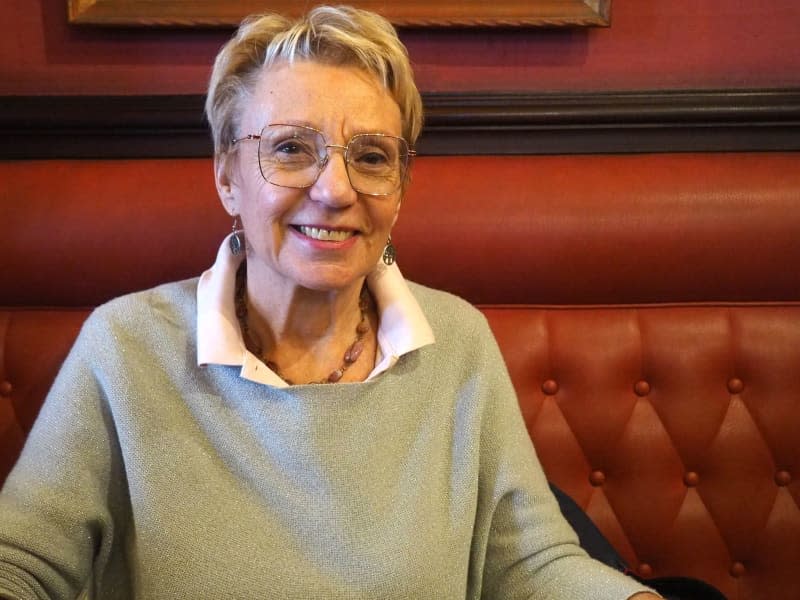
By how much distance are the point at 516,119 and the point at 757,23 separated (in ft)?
1.83

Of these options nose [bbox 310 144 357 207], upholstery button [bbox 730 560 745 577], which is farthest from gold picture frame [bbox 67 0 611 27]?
upholstery button [bbox 730 560 745 577]

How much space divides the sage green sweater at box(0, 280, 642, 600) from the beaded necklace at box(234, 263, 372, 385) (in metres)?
0.07

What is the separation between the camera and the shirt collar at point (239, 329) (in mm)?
1126

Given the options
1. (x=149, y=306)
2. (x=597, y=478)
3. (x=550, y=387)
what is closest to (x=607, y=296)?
(x=550, y=387)

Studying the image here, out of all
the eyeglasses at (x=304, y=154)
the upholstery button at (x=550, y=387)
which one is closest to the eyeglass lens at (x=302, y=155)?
the eyeglasses at (x=304, y=154)

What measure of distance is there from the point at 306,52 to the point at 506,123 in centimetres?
57

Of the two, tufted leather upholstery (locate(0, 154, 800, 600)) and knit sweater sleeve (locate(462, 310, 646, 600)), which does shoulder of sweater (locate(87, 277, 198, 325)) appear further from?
knit sweater sleeve (locate(462, 310, 646, 600))

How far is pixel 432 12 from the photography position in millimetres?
1552

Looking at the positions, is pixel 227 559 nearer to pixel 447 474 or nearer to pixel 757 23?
pixel 447 474

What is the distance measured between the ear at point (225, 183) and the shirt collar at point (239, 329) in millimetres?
84

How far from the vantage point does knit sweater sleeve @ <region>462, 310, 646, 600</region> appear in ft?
3.85

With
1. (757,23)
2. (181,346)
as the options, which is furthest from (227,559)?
(757,23)

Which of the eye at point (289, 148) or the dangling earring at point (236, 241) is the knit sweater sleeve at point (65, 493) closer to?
the dangling earring at point (236, 241)

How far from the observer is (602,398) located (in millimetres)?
1491
